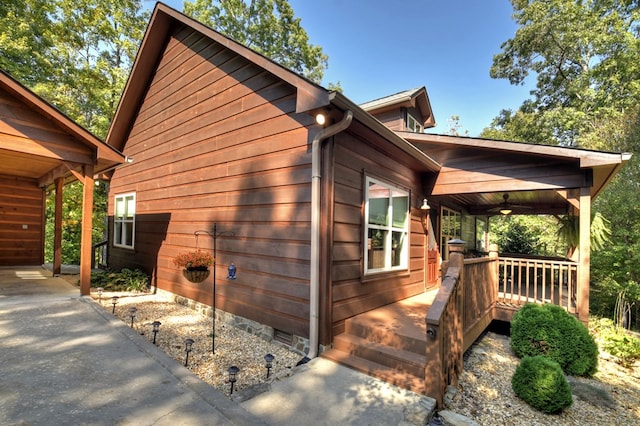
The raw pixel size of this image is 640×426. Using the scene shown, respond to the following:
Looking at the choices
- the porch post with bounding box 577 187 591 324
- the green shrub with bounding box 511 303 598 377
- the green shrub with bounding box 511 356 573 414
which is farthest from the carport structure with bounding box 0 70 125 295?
the porch post with bounding box 577 187 591 324

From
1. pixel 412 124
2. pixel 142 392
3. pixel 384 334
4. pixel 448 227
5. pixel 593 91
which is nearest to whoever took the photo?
pixel 142 392

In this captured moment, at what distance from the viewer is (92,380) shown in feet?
9.17

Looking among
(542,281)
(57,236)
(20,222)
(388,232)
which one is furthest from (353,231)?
(20,222)

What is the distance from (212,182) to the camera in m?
5.70

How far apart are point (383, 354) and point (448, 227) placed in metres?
5.83

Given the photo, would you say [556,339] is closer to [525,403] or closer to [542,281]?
[525,403]

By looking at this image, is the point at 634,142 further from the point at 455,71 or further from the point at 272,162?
the point at 272,162

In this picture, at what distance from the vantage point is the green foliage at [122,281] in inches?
280

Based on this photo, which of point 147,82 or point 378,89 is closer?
point 147,82

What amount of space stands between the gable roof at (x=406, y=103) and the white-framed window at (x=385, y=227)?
132 inches

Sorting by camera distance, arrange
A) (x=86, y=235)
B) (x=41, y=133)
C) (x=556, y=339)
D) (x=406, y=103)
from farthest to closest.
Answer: (x=406, y=103)
(x=86, y=235)
(x=41, y=133)
(x=556, y=339)

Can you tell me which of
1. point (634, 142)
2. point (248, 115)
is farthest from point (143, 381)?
point (634, 142)

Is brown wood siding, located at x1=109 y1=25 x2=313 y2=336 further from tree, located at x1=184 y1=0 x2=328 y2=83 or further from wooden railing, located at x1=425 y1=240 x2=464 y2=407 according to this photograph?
tree, located at x1=184 y1=0 x2=328 y2=83

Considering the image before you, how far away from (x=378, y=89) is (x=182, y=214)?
17.7 meters
